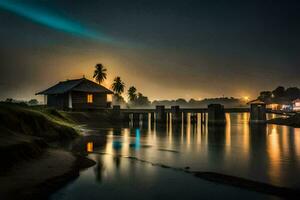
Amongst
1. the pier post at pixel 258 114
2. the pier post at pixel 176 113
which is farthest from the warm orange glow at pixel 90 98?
the pier post at pixel 258 114

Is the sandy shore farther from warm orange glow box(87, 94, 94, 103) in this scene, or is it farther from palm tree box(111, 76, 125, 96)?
palm tree box(111, 76, 125, 96)

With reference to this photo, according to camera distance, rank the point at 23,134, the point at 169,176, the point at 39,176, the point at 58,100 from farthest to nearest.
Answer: the point at 58,100
the point at 23,134
the point at 169,176
the point at 39,176

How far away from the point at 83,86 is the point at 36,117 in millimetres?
32993

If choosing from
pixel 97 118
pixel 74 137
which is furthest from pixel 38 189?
pixel 97 118

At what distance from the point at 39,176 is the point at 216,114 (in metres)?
58.4

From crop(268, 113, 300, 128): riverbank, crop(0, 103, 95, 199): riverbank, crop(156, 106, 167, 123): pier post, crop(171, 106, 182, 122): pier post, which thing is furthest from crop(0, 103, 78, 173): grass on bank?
crop(268, 113, 300, 128): riverbank

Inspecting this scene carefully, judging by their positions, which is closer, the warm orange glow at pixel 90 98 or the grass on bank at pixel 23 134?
the grass on bank at pixel 23 134

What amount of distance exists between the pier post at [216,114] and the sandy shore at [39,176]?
52.2 metres

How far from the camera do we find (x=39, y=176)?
501 inches

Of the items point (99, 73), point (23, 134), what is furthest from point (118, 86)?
point (23, 134)

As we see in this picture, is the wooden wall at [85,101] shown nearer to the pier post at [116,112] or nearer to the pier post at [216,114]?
the pier post at [116,112]

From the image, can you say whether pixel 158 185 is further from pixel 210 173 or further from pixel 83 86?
pixel 83 86

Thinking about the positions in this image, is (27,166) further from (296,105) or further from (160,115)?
(296,105)

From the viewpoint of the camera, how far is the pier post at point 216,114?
2586 inches
